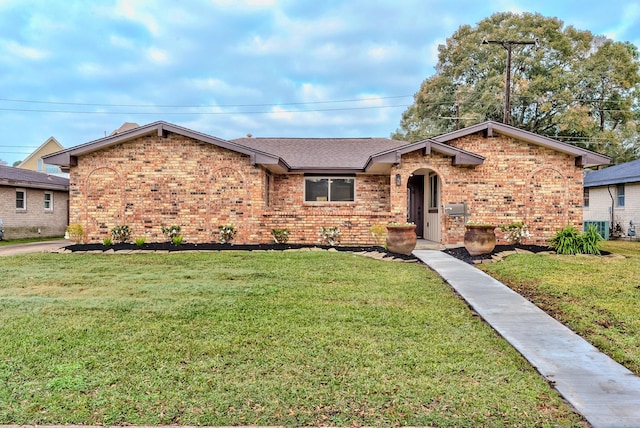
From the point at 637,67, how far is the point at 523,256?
2632 centimetres

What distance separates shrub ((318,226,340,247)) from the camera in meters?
12.6

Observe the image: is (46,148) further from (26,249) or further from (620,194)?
(620,194)

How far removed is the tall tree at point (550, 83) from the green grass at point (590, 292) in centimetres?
1886

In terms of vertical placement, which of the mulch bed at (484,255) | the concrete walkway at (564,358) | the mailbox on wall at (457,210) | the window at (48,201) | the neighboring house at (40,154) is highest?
the neighboring house at (40,154)

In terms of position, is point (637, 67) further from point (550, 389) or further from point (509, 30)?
point (550, 389)

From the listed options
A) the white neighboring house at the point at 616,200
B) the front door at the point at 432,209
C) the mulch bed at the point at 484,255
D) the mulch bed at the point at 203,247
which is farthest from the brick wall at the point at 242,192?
the white neighboring house at the point at 616,200

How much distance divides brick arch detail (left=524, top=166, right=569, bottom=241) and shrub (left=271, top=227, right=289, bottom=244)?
748 cm

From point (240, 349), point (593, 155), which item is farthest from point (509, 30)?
point (240, 349)

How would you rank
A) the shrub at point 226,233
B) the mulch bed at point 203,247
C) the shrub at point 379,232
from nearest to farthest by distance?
the mulch bed at point 203,247 → the shrub at point 379,232 → the shrub at point 226,233

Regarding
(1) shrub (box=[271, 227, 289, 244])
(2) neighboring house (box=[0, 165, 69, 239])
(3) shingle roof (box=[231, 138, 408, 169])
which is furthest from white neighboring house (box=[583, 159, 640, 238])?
(2) neighboring house (box=[0, 165, 69, 239])

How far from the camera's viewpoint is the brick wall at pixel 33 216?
59.7ft

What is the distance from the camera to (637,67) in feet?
90.0

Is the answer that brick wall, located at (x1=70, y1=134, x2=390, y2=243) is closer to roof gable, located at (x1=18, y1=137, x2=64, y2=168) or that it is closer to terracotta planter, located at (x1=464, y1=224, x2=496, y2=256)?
terracotta planter, located at (x1=464, y1=224, x2=496, y2=256)

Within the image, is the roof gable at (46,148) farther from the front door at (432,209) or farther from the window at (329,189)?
the front door at (432,209)
